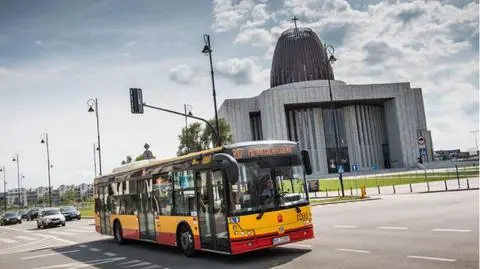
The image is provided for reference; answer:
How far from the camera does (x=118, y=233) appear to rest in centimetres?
1723

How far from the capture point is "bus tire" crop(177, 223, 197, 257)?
11.9m

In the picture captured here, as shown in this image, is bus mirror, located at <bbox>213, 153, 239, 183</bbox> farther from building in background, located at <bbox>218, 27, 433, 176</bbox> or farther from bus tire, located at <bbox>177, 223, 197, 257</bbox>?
building in background, located at <bbox>218, 27, 433, 176</bbox>

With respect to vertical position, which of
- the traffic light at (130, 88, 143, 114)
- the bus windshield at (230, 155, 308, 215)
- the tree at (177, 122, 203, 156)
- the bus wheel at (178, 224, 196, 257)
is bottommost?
the bus wheel at (178, 224, 196, 257)

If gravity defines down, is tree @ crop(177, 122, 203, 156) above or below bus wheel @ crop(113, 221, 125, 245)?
above

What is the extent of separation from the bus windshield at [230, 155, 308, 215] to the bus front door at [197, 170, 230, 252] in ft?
1.45

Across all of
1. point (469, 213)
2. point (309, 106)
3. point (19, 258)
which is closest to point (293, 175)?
point (469, 213)

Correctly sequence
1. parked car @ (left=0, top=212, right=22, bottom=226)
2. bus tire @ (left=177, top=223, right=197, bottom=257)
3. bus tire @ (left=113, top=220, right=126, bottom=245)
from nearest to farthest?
1. bus tire @ (left=177, top=223, right=197, bottom=257)
2. bus tire @ (left=113, top=220, right=126, bottom=245)
3. parked car @ (left=0, top=212, right=22, bottom=226)

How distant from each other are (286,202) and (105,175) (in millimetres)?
10138

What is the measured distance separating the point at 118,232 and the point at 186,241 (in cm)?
603

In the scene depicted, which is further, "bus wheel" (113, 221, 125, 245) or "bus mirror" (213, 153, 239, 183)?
"bus wheel" (113, 221, 125, 245)

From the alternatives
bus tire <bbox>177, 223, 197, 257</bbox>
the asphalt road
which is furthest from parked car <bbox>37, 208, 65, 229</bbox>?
bus tire <bbox>177, 223, 197, 257</bbox>

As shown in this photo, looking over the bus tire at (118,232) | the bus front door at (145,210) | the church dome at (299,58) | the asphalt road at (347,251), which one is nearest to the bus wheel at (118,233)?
the bus tire at (118,232)

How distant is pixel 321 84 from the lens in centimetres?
9762

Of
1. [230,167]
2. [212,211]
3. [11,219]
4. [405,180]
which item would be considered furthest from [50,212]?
[405,180]
